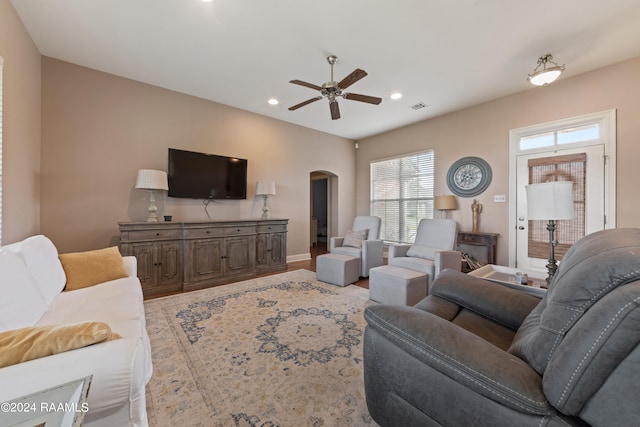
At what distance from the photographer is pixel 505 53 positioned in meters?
2.98

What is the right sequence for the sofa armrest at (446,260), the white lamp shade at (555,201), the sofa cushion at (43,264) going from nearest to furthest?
the sofa cushion at (43,264), the white lamp shade at (555,201), the sofa armrest at (446,260)

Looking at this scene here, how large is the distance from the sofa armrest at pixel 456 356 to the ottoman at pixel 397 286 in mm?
1739

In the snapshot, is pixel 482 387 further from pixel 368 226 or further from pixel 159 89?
pixel 159 89

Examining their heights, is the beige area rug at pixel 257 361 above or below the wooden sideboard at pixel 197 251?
below

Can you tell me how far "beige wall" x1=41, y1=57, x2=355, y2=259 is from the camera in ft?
10.3

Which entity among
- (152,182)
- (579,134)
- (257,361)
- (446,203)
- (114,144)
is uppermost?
(579,134)

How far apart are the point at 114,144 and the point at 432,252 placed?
462 centimetres

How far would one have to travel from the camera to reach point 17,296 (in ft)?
4.43

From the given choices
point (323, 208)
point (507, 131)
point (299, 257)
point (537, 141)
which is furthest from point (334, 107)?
point (323, 208)

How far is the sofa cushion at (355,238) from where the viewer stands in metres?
4.18

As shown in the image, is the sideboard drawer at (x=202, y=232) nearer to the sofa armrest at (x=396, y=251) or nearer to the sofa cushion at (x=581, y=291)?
the sofa armrest at (x=396, y=251)

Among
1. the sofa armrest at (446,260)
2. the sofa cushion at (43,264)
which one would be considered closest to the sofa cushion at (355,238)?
the sofa armrest at (446,260)

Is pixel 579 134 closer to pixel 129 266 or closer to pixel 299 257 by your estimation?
pixel 299 257

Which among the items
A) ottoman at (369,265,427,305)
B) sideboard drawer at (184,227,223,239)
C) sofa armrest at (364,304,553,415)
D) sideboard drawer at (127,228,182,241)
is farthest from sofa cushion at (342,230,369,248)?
sofa armrest at (364,304,553,415)
